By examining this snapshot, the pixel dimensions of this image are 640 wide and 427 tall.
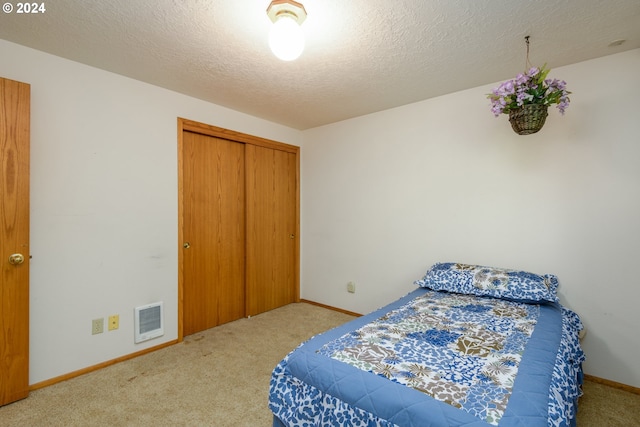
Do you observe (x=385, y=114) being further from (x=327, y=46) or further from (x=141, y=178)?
(x=141, y=178)

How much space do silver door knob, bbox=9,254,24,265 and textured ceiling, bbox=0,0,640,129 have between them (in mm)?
1380

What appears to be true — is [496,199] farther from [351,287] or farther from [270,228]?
[270,228]

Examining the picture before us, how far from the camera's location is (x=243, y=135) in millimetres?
3273

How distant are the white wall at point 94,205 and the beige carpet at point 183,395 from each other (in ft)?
0.73

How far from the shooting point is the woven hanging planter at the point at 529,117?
1832 millimetres

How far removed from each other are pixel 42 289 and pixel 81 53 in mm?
1655

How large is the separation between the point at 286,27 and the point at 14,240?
2.11m

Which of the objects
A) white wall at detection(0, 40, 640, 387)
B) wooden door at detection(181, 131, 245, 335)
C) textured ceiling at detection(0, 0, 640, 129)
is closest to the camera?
textured ceiling at detection(0, 0, 640, 129)

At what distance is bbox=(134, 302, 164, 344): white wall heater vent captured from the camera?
245 centimetres

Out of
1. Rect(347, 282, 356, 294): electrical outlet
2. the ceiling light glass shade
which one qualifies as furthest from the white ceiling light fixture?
Rect(347, 282, 356, 294): electrical outlet

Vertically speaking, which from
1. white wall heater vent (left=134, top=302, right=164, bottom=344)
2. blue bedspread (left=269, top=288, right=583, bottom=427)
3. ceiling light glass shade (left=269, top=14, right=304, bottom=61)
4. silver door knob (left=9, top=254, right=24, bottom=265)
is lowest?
white wall heater vent (left=134, top=302, right=164, bottom=344)

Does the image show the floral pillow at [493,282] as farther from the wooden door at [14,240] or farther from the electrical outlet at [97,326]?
the wooden door at [14,240]

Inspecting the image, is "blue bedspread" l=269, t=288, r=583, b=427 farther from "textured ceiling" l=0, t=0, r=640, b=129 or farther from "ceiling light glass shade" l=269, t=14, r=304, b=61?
"textured ceiling" l=0, t=0, r=640, b=129

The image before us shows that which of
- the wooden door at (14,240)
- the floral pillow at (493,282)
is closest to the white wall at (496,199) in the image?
the floral pillow at (493,282)
